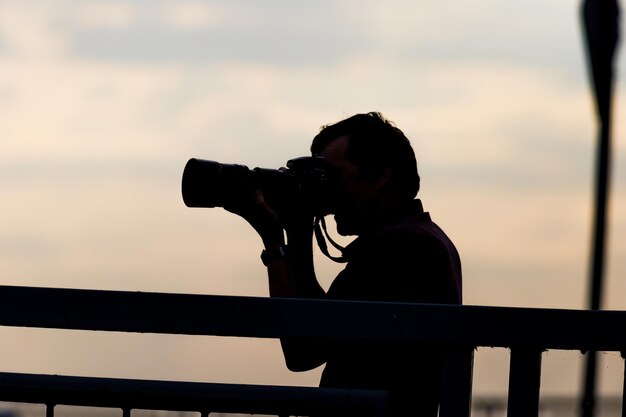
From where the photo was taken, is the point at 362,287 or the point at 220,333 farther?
the point at 362,287

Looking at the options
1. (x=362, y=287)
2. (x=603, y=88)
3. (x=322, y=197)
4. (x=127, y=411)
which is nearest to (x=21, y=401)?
(x=127, y=411)

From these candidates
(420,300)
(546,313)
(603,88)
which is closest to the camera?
(546,313)

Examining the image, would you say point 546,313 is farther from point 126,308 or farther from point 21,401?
point 21,401

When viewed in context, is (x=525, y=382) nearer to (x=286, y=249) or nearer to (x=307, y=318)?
(x=307, y=318)

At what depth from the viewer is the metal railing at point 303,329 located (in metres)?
2.93

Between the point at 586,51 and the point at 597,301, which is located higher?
the point at 586,51

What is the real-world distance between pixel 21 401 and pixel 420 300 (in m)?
1.15

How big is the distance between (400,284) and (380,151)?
1.98ft

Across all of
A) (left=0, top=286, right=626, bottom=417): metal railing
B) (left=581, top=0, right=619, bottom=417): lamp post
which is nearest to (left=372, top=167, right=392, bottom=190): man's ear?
(left=0, top=286, right=626, bottom=417): metal railing

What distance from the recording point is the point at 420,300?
3.79 metres

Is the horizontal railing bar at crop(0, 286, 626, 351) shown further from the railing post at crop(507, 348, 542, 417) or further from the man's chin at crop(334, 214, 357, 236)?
the man's chin at crop(334, 214, 357, 236)

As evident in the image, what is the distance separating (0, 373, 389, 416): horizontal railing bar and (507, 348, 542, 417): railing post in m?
0.26

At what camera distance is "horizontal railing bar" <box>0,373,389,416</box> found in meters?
2.97

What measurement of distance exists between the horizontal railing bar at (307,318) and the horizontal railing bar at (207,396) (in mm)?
114
